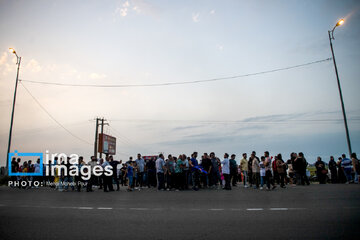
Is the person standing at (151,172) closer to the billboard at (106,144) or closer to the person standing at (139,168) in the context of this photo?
the person standing at (139,168)

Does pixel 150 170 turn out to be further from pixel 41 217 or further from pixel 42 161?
pixel 41 217

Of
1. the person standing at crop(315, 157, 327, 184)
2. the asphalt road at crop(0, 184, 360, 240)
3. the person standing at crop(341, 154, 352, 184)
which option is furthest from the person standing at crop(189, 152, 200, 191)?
the person standing at crop(341, 154, 352, 184)

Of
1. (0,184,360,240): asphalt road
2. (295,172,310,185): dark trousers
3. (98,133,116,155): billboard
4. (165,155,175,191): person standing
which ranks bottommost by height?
(0,184,360,240): asphalt road

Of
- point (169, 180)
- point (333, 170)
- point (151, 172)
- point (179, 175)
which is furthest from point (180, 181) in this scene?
point (333, 170)

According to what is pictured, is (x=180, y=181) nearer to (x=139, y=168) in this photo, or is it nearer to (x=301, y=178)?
(x=139, y=168)

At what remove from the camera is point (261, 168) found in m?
12.5

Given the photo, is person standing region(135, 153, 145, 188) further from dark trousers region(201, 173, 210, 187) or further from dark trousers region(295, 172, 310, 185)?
dark trousers region(295, 172, 310, 185)

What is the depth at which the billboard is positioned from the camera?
38.7 metres

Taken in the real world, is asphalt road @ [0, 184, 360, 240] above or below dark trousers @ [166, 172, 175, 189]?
below

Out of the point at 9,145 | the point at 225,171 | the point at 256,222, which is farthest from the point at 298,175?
the point at 9,145

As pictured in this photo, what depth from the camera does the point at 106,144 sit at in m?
40.6

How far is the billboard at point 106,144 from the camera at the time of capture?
3872 cm

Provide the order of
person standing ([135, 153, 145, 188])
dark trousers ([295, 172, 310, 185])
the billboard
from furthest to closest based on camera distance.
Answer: the billboard < person standing ([135, 153, 145, 188]) < dark trousers ([295, 172, 310, 185])

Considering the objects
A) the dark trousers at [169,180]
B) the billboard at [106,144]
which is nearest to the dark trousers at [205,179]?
the dark trousers at [169,180]
